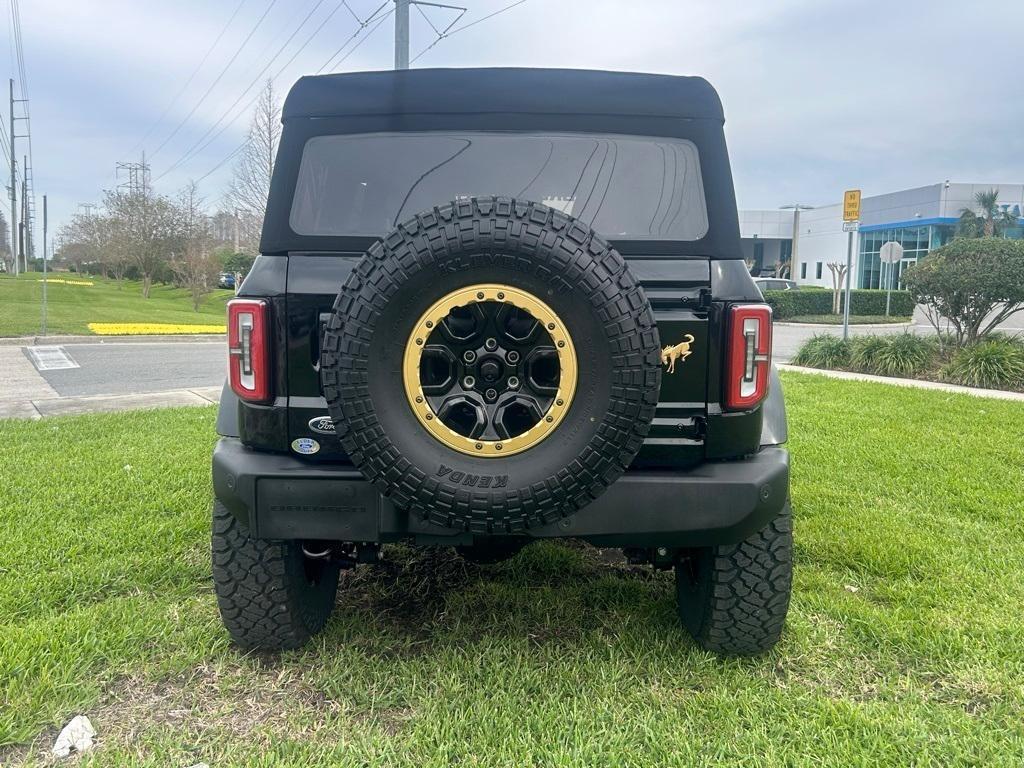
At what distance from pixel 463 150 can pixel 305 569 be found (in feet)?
5.35

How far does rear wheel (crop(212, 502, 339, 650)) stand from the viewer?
8.55 ft

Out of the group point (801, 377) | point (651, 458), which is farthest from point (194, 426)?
point (801, 377)

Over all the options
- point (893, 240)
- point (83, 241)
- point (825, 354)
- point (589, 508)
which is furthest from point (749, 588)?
point (83, 241)

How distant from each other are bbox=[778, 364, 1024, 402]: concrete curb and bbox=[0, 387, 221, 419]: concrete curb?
26.8 feet

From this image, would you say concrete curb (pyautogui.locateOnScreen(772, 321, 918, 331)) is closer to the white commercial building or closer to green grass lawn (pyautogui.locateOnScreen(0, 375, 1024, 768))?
the white commercial building

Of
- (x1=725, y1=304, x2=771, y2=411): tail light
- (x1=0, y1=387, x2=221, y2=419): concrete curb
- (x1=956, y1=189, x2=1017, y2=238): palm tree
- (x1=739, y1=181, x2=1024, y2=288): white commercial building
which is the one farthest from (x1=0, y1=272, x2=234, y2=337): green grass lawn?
(x1=956, y1=189, x2=1017, y2=238): palm tree

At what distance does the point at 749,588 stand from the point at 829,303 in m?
30.1

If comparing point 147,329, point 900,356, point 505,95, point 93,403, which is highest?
point 505,95

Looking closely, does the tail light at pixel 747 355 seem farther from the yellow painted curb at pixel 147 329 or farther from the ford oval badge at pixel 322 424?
the yellow painted curb at pixel 147 329

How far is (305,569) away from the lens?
282 centimetres

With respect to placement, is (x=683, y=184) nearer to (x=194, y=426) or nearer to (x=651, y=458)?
(x=651, y=458)

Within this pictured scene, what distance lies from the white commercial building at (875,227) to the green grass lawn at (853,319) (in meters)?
5.17

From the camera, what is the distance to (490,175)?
2607mm

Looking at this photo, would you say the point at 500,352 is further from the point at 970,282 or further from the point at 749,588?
the point at 970,282
